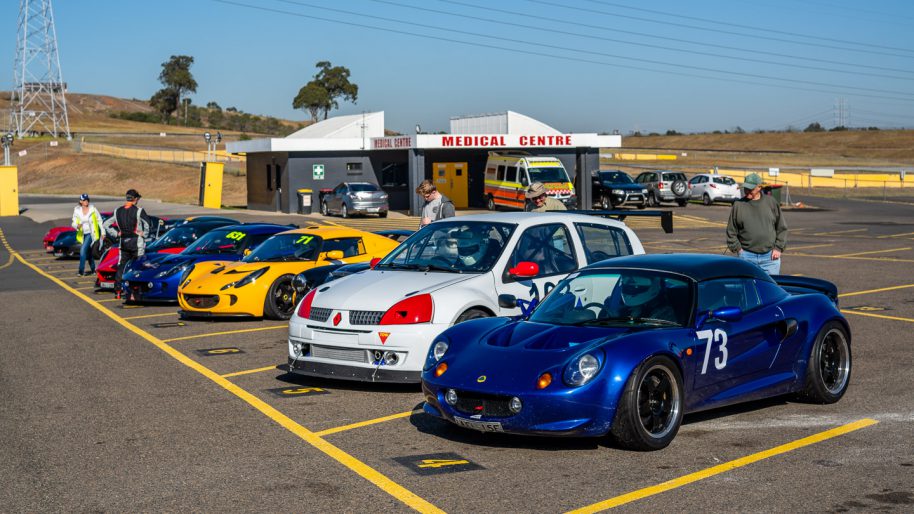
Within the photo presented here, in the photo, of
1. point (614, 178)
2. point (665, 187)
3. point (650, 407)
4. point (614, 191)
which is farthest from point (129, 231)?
point (665, 187)

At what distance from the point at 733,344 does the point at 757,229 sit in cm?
411

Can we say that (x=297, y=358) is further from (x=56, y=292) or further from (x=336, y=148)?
(x=336, y=148)

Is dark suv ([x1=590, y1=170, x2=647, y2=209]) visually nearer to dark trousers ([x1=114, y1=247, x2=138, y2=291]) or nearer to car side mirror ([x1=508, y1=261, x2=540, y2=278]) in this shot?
dark trousers ([x1=114, y1=247, x2=138, y2=291])

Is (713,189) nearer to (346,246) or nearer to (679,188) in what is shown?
(679,188)

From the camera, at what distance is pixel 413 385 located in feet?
31.2

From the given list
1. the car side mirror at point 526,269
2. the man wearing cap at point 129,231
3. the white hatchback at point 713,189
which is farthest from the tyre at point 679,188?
the car side mirror at point 526,269

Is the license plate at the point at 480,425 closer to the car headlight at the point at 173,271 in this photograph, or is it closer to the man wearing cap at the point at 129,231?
the car headlight at the point at 173,271

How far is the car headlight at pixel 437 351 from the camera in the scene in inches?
302

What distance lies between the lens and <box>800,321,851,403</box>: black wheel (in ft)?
27.0

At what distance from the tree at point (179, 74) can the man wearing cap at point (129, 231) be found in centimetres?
14826

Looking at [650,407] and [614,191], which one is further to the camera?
[614,191]

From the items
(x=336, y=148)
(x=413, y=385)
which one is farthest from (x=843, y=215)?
(x=413, y=385)

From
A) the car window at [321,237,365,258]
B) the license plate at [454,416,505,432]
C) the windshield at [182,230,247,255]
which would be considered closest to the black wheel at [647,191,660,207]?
the windshield at [182,230,247,255]

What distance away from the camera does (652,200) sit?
48656mm
